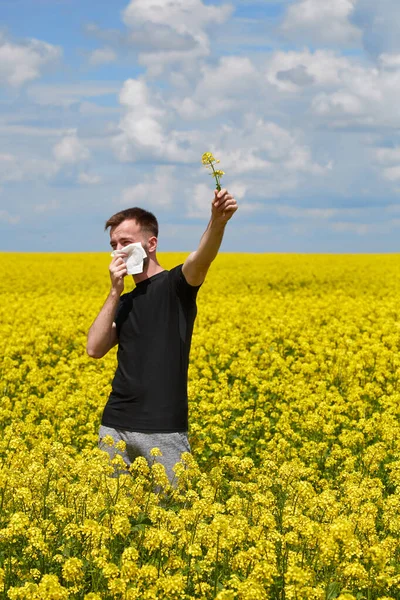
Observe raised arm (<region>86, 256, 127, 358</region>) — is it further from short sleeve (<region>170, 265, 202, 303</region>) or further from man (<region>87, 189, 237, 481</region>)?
short sleeve (<region>170, 265, 202, 303</region>)

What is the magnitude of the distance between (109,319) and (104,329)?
0.10m

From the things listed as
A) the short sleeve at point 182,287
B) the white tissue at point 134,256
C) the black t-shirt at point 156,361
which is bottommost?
the black t-shirt at point 156,361

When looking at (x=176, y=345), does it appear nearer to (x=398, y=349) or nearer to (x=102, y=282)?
(x=398, y=349)

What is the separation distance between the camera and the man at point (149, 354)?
5.83m

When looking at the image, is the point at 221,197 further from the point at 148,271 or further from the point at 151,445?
the point at 151,445

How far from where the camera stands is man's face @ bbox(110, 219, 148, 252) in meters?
6.05

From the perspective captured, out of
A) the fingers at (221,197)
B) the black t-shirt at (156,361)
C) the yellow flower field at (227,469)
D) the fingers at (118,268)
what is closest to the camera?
the yellow flower field at (227,469)

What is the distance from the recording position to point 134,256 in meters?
5.93

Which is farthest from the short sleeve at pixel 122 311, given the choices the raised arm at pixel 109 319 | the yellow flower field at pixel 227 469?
the yellow flower field at pixel 227 469

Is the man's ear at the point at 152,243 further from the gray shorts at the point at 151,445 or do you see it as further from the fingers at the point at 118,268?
the gray shorts at the point at 151,445

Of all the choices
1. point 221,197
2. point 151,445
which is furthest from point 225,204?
point 151,445

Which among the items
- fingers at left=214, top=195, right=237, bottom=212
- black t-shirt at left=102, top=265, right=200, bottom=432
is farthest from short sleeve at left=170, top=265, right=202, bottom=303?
fingers at left=214, top=195, right=237, bottom=212

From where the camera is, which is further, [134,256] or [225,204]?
[134,256]

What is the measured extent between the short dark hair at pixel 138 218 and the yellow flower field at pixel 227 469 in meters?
1.73
